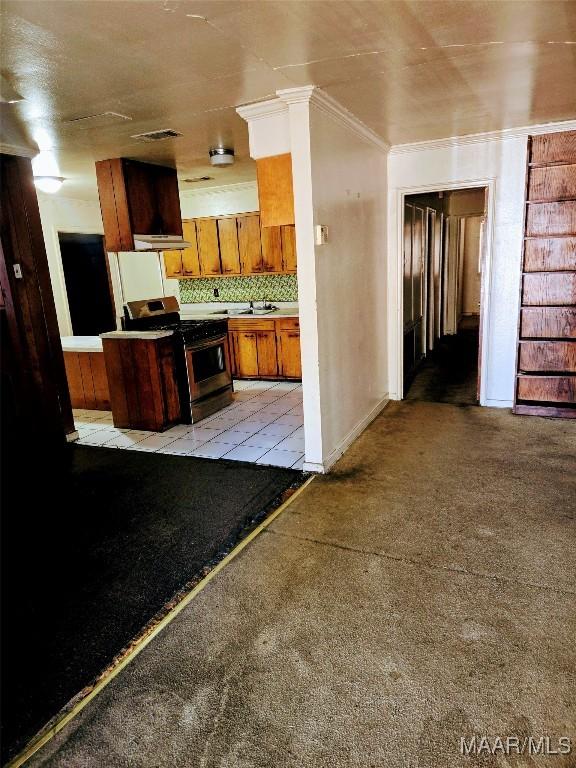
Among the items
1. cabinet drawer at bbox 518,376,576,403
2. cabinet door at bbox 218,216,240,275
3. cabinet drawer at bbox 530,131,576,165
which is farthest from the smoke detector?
cabinet drawer at bbox 518,376,576,403

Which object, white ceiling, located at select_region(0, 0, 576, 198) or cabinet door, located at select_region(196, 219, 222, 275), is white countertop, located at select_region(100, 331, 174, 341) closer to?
white ceiling, located at select_region(0, 0, 576, 198)

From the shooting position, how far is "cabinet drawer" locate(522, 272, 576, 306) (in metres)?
4.39

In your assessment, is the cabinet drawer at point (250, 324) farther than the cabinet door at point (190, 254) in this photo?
No

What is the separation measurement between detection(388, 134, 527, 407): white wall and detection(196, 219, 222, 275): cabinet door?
261 centimetres

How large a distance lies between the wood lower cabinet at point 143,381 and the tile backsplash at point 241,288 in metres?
2.49

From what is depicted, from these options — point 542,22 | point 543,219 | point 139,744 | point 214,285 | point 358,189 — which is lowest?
point 139,744

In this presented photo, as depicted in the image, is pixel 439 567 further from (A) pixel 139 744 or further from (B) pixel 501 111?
(B) pixel 501 111

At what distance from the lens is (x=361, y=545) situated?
8.89 feet

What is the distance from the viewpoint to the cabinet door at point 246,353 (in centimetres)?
634

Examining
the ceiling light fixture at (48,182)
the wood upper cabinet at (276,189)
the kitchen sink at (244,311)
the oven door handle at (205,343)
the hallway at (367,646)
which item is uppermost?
the ceiling light fixture at (48,182)

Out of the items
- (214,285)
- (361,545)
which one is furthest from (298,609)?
(214,285)

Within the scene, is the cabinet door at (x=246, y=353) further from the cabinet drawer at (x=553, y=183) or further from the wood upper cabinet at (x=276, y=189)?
the cabinet drawer at (x=553, y=183)

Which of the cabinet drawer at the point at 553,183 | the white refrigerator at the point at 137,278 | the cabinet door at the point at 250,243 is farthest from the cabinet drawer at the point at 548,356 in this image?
the white refrigerator at the point at 137,278

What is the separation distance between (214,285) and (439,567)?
18.1ft
